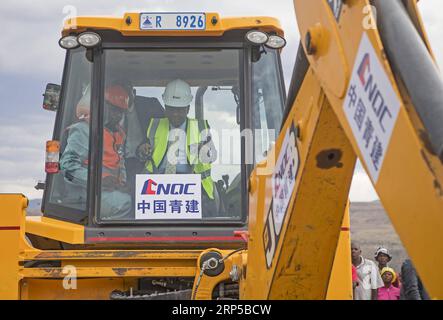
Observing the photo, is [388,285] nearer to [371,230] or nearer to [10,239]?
[10,239]

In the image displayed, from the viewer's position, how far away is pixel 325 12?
2504 mm

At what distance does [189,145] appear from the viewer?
4.98m

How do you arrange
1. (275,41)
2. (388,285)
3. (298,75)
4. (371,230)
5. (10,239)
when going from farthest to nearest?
(371,230) < (388,285) < (275,41) < (10,239) < (298,75)

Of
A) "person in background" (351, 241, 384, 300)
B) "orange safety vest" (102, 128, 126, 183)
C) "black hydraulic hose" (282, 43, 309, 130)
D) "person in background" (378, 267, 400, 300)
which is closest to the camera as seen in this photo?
"black hydraulic hose" (282, 43, 309, 130)

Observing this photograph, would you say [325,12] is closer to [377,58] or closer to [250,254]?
[377,58]

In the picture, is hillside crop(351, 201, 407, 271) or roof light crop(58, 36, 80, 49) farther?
hillside crop(351, 201, 407, 271)

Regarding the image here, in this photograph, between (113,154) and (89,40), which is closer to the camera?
(113,154)

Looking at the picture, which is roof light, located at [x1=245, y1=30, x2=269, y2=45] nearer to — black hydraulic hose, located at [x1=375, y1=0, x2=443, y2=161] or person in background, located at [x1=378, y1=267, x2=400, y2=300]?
black hydraulic hose, located at [x1=375, y1=0, x2=443, y2=161]

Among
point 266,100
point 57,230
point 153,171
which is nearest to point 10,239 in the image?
point 57,230

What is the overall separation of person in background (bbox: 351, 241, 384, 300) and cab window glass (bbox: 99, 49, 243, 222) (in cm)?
310

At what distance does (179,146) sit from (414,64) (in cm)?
309

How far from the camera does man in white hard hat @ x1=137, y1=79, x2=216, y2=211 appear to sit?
495 centimetres

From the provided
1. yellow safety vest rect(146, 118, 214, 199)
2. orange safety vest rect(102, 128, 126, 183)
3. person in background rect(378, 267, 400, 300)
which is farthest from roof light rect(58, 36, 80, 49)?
person in background rect(378, 267, 400, 300)

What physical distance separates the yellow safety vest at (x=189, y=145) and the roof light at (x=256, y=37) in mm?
655
